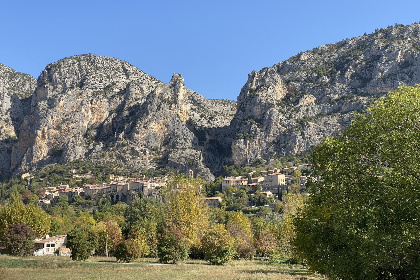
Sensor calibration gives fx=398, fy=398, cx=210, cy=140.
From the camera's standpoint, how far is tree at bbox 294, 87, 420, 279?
19453 millimetres

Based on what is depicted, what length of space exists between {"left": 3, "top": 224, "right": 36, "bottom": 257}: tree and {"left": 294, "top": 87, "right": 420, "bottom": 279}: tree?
2212 inches

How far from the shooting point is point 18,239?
67062 mm

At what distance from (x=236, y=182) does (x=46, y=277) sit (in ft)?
506

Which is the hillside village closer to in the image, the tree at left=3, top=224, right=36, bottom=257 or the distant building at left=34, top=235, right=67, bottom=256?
the distant building at left=34, top=235, right=67, bottom=256

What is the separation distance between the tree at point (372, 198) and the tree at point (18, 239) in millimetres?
56195

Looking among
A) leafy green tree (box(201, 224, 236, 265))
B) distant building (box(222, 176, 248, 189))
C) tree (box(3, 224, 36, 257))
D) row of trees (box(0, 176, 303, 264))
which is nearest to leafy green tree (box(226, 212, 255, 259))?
row of trees (box(0, 176, 303, 264))

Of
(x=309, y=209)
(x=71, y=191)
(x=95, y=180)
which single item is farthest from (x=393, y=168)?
(x=95, y=180)

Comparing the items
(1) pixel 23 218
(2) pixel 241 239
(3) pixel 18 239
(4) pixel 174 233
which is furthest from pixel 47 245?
(4) pixel 174 233

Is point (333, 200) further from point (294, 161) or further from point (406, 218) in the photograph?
point (294, 161)

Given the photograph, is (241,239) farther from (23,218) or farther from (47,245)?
(47,245)

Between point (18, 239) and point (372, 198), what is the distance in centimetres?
6280

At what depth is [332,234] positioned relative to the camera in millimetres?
24438

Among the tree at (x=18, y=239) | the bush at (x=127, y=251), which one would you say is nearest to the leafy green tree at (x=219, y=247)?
the bush at (x=127, y=251)

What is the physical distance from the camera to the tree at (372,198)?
1945cm
